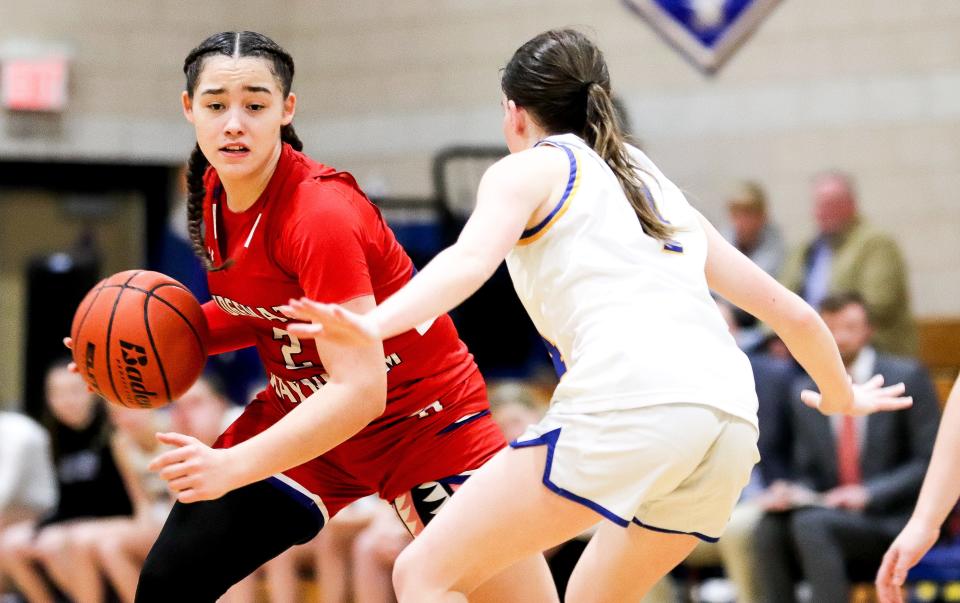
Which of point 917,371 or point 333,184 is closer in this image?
point 333,184

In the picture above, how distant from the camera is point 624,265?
8.31 ft

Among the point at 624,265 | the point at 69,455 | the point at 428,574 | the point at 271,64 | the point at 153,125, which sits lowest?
the point at 69,455

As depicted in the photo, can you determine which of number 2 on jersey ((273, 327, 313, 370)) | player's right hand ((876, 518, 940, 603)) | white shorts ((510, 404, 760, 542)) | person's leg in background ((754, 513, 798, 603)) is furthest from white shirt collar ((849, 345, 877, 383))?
number 2 on jersey ((273, 327, 313, 370))

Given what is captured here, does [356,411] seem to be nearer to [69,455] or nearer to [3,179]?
[69,455]

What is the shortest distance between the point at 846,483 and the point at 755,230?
203 centimetres

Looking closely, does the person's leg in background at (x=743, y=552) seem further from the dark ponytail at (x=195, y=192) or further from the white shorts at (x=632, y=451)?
the dark ponytail at (x=195, y=192)

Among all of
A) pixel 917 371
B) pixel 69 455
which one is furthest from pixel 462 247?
pixel 69 455

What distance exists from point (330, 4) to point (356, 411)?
7.30 meters

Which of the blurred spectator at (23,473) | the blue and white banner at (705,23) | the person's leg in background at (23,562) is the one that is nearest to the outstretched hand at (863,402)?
the person's leg in background at (23,562)

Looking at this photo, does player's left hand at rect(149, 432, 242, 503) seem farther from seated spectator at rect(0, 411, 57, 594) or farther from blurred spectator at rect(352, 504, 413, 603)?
seated spectator at rect(0, 411, 57, 594)

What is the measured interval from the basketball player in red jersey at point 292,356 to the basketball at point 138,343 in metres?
0.14

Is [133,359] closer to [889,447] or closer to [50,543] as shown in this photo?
[889,447]

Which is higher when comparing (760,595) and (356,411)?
(356,411)

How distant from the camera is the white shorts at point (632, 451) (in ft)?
8.09
